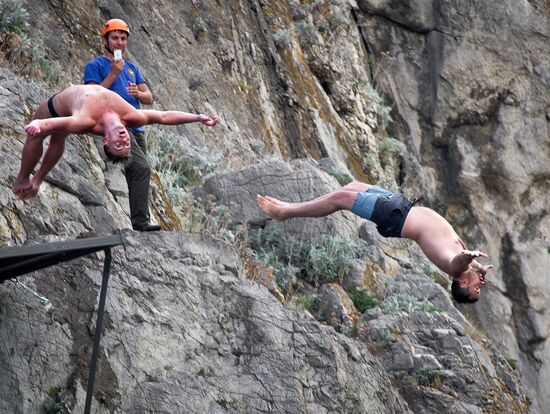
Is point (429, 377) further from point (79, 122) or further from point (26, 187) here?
point (79, 122)

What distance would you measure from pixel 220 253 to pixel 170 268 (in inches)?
39.9

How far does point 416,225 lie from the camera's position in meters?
11.4

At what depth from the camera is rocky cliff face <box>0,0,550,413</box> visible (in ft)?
36.2

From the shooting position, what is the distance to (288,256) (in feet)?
51.0

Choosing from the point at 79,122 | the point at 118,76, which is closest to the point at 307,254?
the point at 118,76

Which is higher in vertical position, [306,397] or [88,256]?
[88,256]

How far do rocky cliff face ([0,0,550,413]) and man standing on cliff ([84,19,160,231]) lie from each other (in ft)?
1.24

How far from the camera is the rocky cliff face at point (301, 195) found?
11.0m

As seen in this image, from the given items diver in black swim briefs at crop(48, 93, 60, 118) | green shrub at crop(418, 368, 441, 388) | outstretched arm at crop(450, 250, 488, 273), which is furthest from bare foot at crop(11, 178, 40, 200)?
green shrub at crop(418, 368, 441, 388)

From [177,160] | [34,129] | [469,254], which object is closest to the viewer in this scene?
[34,129]

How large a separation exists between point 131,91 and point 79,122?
5.43 feet

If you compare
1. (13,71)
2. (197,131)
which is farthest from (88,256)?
(197,131)

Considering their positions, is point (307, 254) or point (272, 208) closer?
point (272, 208)

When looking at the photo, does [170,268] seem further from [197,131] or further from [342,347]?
[197,131]
